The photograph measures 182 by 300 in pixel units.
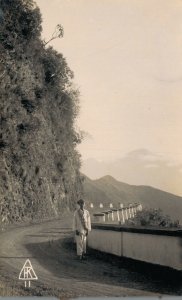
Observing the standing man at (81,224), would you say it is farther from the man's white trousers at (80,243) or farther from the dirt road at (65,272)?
the dirt road at (65,272)

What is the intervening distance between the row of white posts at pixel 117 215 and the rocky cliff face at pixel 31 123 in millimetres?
5859

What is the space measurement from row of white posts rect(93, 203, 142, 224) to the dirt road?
4606 mm

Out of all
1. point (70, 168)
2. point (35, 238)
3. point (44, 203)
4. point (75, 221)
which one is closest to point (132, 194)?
point (70, 168)

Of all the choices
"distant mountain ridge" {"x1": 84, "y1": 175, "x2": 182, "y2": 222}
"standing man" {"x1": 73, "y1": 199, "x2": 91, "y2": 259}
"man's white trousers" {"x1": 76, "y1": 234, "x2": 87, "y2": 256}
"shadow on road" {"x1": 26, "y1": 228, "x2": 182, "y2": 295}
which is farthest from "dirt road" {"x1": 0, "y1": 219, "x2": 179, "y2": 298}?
"distant mountain ridge" {"x1": 84, "y1": 175, "x2": 182, "y2": 222}

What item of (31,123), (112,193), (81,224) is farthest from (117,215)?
(112,193)

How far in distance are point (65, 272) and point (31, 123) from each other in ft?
64.0

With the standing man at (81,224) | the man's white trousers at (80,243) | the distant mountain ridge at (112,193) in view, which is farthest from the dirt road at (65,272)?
the distant mountain ridge at (112,193)

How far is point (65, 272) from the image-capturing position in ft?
41.3

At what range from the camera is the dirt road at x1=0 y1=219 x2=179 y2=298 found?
1062 cm

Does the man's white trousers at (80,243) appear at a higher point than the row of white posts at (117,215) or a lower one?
lower

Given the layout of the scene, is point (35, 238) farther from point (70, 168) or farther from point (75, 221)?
point (70, 168)

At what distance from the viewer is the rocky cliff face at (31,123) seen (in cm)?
2859

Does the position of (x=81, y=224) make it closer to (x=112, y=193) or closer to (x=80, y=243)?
(x=80, y=243)

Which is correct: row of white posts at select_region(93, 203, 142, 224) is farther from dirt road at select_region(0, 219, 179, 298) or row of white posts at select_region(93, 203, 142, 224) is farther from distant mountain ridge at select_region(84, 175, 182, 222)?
distant mountain ridge at select_region(84, 175, 182, 222)
